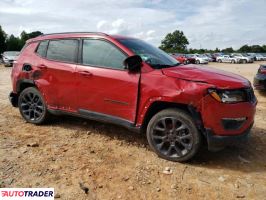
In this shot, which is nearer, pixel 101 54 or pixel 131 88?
pixel 131 88

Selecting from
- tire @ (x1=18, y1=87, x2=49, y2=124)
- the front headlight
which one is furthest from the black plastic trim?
the front headlight

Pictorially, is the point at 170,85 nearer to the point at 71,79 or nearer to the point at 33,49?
the point at 71,79

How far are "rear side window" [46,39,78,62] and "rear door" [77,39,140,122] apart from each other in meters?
0.20

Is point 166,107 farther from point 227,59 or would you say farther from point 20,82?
point 227,59

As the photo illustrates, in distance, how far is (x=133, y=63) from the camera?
4520 millimetres

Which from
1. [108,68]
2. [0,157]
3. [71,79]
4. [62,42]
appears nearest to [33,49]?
[62,42]

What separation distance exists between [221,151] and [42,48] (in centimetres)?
368

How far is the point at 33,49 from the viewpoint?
5953 mm

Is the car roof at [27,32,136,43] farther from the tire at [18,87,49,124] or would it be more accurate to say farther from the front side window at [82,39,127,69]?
the tire at [18,87,49,124]

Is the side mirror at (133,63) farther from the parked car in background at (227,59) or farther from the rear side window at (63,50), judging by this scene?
the parked car in background at (227,59)


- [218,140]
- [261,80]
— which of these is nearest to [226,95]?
[218,140]

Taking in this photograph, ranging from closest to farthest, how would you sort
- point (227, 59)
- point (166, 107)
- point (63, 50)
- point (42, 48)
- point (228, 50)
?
point (166, 107) → point (63, 50) → point (42, 48) → point (227, 59) → point (228, 50)

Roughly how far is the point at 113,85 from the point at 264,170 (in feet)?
8.00

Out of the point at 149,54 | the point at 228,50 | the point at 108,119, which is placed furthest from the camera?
the point at 228,50
